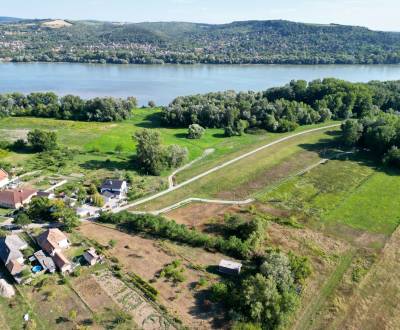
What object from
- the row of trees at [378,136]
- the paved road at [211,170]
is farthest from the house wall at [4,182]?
the row of trees at [378,136]

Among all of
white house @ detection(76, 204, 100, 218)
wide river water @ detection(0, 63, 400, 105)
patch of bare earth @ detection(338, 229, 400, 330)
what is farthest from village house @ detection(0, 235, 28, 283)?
wide river water @ detection(0, 63, 400, 105)

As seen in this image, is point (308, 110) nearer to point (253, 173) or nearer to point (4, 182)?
point (253, 173)

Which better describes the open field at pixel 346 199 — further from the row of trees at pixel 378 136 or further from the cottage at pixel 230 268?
the cottage at pixel 230 268

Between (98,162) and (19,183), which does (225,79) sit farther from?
(19,183)

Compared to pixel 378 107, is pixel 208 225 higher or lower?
lower

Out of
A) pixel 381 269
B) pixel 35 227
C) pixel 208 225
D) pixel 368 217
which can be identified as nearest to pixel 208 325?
pixel 208 225

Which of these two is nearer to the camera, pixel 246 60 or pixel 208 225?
pixel 208 225

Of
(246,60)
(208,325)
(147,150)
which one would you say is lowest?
(208,325)
